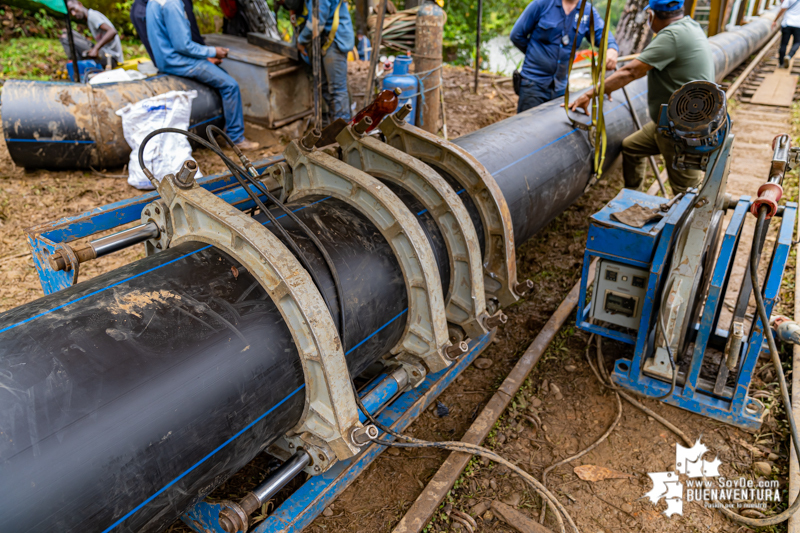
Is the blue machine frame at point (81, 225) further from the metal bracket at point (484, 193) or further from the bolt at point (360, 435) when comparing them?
the bolt at point (360, 435)

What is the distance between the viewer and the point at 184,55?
5285mm

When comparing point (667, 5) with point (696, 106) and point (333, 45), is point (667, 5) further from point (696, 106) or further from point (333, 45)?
point (333, 45)

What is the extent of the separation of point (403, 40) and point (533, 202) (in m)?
6.01

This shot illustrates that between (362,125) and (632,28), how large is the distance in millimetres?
8240

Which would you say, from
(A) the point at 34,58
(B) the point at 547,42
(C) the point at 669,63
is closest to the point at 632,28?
(B) the point at 547,42

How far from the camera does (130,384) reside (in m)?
1.29

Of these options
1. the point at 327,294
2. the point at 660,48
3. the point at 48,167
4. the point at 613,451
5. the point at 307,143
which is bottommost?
the point at 613,451

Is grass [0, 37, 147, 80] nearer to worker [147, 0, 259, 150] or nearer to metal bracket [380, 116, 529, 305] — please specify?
worker [147, 0, 259, 150]

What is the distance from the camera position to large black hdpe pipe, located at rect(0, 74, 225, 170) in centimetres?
456

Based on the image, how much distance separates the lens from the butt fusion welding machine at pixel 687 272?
2357mm

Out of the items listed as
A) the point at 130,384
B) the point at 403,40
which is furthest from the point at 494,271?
the point at 403,40

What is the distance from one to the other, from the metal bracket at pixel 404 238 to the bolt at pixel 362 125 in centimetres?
29

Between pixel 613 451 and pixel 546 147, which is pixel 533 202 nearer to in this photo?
pixel 546 147

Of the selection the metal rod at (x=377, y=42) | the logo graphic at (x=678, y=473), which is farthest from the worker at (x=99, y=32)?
the logo graphic at (x=678, y=473)
